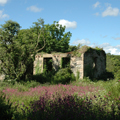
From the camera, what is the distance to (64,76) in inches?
525

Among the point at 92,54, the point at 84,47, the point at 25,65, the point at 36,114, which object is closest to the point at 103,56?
the point at 92,54

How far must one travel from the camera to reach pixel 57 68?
14836mm

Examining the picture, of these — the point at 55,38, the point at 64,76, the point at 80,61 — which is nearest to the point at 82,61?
the point at 80,61

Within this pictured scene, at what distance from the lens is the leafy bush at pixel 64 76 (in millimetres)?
13084

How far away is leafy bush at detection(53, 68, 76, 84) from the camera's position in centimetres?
1308

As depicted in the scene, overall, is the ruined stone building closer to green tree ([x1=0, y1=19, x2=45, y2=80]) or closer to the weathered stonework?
the weathered stonework

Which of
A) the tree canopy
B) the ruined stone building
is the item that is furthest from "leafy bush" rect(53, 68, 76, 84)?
the tree canopy

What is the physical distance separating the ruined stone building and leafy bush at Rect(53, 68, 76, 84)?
1.42ft

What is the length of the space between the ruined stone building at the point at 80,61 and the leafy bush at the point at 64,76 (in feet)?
1.42

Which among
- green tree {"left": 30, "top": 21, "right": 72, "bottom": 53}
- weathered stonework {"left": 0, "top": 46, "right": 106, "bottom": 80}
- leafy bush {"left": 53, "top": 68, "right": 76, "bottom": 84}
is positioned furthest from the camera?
green tree {"left": 30, "top": 21, "right": 72, "bottom": 53}

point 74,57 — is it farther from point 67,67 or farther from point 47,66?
point 47,66

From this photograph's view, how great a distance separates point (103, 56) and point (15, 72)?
1105cm

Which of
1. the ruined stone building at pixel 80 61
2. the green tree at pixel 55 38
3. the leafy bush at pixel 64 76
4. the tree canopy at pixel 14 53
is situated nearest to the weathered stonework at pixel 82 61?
the ruined stone building at pixel 80 61

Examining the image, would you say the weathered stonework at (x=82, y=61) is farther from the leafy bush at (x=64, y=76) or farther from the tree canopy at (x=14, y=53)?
the tree canopy at (x=14, y=53)
